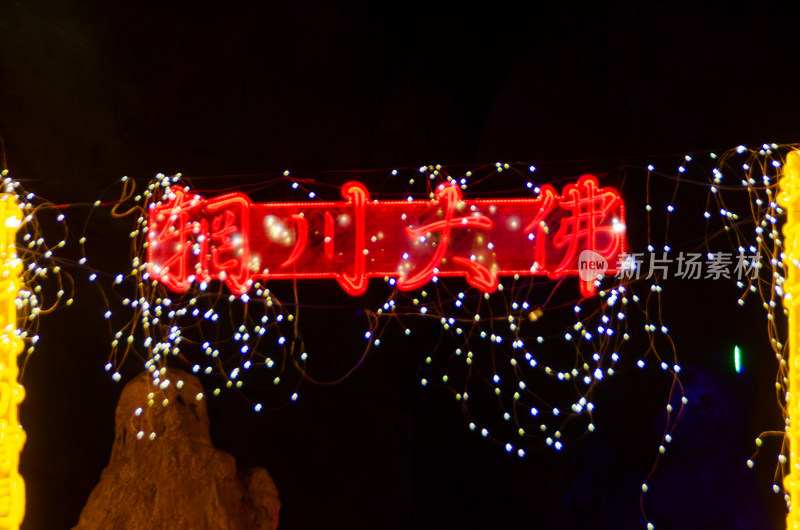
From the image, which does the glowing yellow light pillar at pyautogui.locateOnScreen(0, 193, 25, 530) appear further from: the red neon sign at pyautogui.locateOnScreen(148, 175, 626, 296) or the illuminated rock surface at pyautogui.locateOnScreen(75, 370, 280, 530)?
the red neon sign at pyautogui.locateOnScreen(148, 175, 626, 296)

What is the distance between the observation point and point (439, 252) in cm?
360

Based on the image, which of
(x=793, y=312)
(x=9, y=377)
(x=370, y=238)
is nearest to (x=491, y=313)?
(x=370, y=238)

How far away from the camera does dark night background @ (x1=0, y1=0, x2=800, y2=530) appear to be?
12.8ft

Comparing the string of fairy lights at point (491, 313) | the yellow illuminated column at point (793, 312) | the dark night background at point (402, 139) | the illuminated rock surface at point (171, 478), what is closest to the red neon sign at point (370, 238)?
the string of fairy lights at point (491, 313)

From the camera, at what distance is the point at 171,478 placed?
12.1 ft

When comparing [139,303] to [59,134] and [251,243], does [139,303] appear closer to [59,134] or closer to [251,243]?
[251,243]

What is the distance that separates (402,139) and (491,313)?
125 cm

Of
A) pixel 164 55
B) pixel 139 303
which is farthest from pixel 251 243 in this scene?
pixel 164 55

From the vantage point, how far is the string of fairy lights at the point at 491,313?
3896mm

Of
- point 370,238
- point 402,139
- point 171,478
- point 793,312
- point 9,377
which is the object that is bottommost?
point 171,478

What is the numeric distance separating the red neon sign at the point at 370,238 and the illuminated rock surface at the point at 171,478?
2.38 ft

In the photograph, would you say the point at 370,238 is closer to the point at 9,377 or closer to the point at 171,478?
the point at 171,478

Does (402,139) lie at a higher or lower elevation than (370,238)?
higher

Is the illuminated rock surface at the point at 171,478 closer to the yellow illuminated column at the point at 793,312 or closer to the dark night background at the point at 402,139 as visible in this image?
the dark night background at the point at 402,139
